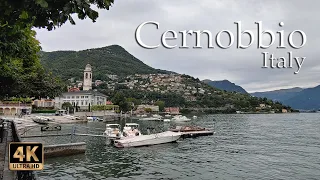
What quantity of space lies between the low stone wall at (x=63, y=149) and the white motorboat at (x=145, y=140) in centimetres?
679

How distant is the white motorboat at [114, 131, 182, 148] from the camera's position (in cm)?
3172

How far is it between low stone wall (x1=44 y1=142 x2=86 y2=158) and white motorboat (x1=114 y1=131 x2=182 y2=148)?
6.79 m

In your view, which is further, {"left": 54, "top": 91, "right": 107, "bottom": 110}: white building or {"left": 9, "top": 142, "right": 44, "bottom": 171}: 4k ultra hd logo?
{"left": 54, "top": 91, "right": 107, "bottom": 110}: white building

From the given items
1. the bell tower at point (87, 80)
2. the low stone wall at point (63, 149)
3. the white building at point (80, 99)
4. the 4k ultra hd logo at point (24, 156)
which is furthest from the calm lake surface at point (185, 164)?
the bell tower at point (87, 80)

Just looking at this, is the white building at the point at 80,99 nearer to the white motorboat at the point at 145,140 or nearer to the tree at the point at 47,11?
the white motorboat at the point at 145,140

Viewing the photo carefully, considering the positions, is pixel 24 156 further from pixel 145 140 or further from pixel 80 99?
pixel 80 99

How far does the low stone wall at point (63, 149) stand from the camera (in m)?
22.7

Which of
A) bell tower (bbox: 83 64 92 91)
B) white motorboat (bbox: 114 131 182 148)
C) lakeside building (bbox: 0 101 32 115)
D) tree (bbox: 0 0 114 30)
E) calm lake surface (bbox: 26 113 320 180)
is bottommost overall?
calm lake surface (bbox: 26 113 320 180)

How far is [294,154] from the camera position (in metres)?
28.9

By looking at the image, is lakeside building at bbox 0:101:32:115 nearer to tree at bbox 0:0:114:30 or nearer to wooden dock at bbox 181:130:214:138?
wooden dock at bbox 181:130:214:138

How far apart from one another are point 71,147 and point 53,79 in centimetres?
558

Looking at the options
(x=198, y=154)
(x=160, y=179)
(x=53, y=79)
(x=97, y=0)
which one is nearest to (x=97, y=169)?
(x=160, y=179)

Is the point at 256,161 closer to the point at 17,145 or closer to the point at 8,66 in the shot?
the point at 8,66

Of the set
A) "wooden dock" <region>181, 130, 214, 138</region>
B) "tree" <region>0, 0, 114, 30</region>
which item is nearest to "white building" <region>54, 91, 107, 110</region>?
"wooden dock" <region>181, 130, 214, 138</region>
